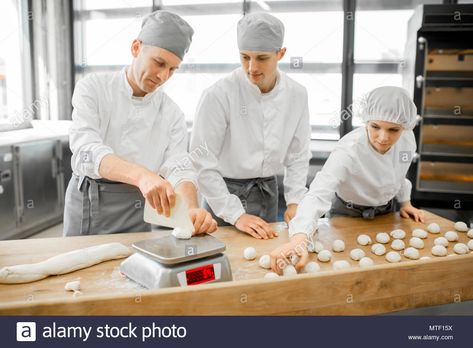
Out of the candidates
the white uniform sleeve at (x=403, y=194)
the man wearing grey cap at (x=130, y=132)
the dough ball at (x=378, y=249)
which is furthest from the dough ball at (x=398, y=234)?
the man wearing grey cap at (x=130, y=132)

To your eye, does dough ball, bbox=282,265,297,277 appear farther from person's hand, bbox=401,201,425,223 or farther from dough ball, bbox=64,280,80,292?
person's hand, bbox=401,201,425,223

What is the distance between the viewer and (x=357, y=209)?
2047mm

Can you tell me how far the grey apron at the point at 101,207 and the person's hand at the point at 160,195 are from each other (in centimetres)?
55

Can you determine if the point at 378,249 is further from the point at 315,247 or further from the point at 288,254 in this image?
the point at 288,254

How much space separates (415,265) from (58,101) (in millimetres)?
4918

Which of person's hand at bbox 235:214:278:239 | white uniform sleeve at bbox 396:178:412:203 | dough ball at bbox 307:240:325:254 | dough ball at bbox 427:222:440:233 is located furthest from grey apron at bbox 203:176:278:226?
dough ball at bbox 427:222:440:233

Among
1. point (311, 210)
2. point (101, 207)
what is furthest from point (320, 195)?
point (101, 207)

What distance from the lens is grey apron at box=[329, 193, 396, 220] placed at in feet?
6.62

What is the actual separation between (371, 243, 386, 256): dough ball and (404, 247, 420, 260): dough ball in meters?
0.08

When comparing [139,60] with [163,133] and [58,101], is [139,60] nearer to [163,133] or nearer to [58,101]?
[163,133]

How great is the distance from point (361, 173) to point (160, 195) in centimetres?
102

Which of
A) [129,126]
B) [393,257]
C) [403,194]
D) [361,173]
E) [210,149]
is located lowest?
[393,257]

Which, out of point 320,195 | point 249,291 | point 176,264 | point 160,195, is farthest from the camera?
point 320,195

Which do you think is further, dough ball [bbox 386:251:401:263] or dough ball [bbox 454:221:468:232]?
dough ball [bbox 454:221:468:232]
